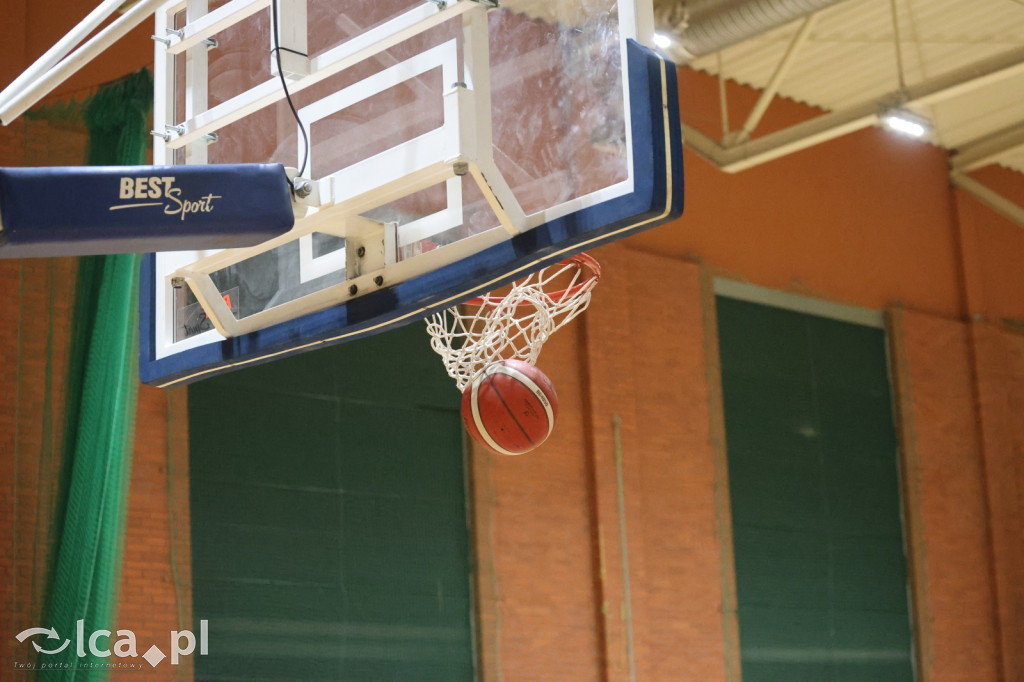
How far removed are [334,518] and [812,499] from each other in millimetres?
4939

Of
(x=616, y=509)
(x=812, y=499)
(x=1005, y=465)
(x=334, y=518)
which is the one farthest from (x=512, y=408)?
(x=1005, y=465)

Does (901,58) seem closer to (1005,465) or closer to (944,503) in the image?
(944,503)

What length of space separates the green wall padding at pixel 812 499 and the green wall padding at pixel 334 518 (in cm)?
299

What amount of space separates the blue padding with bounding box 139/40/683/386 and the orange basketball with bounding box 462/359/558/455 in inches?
84.3

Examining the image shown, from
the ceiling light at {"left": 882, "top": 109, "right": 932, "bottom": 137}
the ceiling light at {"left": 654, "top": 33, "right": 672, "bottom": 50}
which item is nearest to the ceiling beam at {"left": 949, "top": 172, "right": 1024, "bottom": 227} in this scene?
the ceiling light at {"left": 882, "top": 109, "right": 932, "bottom": 137}

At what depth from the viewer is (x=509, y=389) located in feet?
22.3

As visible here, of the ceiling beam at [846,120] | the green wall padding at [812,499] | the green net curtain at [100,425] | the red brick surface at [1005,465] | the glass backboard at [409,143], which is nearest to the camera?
the glass backboard at [409,143]

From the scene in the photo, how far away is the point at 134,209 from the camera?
356 centimetres

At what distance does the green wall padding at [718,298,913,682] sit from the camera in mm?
12242

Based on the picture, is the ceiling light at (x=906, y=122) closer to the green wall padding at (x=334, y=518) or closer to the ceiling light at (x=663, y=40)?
the ceiling light at (x=663, y=40)

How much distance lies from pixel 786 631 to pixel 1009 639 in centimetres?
297

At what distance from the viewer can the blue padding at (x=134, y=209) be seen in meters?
3.42

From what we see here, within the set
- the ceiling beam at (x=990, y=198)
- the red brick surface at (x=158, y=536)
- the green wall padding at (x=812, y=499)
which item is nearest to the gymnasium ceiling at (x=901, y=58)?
the ceiling beam at (x=990, y=198)

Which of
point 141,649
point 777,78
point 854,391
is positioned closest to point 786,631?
point 854,391
